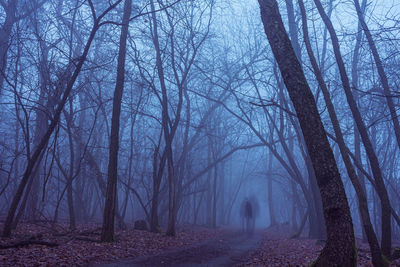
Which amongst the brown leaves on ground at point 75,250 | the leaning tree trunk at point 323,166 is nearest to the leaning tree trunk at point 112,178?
the brown leaves on ground at point 75,250

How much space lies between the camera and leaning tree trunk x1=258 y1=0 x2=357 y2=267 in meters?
5.02

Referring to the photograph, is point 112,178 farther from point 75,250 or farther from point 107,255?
point 107,255

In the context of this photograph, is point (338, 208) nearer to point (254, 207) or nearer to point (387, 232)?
point (387, 232)

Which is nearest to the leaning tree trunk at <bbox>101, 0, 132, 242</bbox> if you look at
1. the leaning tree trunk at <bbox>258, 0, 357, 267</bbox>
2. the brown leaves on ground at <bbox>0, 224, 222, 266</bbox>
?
the brown leaves on ground at <bbox>0, 224, 222, 266</bbox>

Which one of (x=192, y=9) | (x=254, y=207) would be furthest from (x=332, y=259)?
(x=254, y=207)

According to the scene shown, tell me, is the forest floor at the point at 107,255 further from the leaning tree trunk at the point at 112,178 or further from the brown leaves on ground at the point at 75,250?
the leaning tree trunk at the point at 112,178

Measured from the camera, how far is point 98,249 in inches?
357

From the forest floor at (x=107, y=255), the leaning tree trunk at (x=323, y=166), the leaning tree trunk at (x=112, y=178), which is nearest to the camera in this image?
the leaning tree trunk at (x=323, y=166)

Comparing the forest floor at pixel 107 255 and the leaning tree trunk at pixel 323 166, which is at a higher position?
the leaning tree trunk at pixel 323 166

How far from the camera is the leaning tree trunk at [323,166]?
5.02 metres

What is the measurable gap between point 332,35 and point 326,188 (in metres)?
5.63

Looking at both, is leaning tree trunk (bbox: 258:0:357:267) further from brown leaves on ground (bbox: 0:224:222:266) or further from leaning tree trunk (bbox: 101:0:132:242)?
leaning tree trunk (bbox: 101:0:132:242)

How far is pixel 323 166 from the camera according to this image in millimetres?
5305

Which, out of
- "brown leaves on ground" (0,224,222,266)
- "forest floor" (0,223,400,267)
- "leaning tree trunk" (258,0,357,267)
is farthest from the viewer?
"forest floor" (0,223,400,267)
